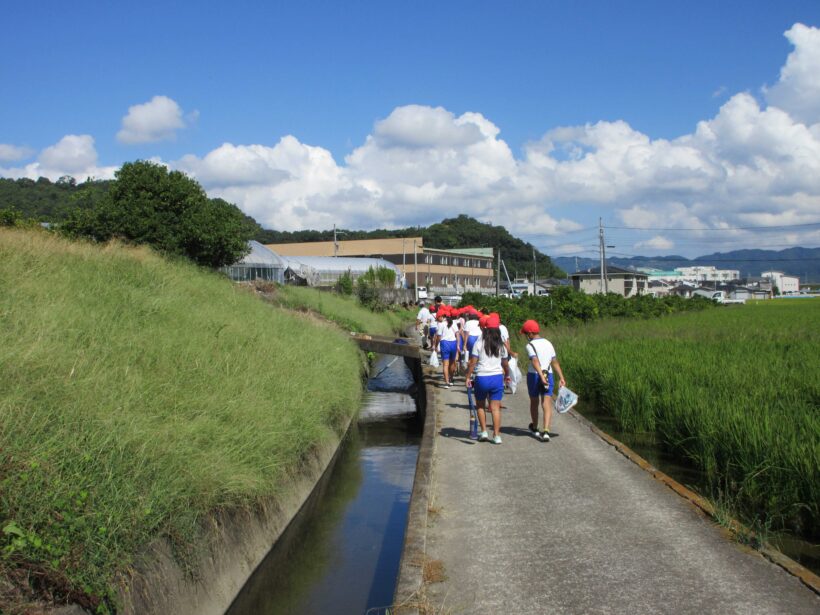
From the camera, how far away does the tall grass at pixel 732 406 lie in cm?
707

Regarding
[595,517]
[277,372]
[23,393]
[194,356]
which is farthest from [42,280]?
[595,517]

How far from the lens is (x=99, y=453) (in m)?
5.05

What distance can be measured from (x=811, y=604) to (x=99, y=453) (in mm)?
4914

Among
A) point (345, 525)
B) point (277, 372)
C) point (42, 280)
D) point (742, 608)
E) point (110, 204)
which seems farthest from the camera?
point (110, 204)

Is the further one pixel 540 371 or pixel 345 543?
pixel 540 371

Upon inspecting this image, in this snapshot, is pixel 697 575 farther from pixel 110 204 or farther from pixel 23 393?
pixel 110 204

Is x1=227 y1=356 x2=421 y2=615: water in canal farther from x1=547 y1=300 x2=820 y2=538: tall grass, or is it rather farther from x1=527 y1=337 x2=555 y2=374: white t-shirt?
x1=547 y1=300 x2=820 y2=538: tall grass

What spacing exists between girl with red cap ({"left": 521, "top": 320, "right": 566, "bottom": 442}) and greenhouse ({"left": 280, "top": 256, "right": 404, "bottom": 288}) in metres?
42.7

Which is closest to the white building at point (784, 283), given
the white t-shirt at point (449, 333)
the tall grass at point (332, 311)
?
the tall grass at point (332, 311)

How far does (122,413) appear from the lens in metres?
5.92

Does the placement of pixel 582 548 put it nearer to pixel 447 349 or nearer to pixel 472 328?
pixel 472 328

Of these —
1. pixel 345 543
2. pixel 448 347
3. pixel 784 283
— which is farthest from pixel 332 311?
pixel 784 283

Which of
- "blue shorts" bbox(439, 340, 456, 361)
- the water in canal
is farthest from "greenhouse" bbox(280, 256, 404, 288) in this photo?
the water in canal

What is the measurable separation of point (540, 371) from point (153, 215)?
15.8m
